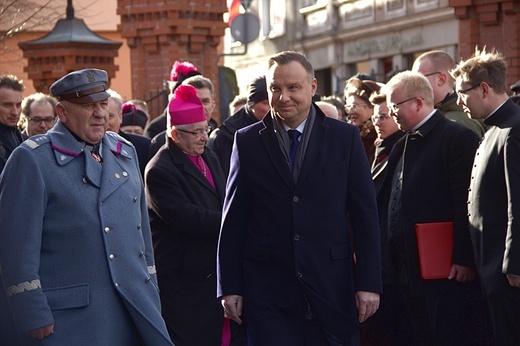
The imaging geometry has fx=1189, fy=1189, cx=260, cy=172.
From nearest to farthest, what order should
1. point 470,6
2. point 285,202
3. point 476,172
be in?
point 285,202
point 476,172
point 470,6

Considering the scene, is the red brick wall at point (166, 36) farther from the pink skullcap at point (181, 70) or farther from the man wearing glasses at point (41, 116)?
the man wearing glasses at point (41, 116)

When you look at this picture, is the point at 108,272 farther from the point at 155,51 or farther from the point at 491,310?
the point at 155,51

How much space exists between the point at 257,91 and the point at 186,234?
1878mm

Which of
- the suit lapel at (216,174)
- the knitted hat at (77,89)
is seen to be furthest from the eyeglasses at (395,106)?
the knitted hat at (77,89)

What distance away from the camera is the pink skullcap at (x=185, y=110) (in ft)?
27.2

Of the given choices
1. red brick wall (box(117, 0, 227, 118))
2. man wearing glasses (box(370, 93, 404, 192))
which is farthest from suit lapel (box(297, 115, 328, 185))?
red brick wall (box(117, 0, 227, 118))

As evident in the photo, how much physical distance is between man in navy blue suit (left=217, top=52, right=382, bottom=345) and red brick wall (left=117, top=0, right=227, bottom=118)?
9.75m

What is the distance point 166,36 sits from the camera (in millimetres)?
16141

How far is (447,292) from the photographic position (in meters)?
7.98

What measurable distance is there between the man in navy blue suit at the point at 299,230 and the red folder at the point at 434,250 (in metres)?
1.60

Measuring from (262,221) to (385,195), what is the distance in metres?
2.29

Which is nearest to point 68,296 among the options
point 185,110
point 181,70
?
point 185,110

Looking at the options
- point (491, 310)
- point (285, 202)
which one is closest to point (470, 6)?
point (491, 310)

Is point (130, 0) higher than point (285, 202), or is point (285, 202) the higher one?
point (130, 0)
